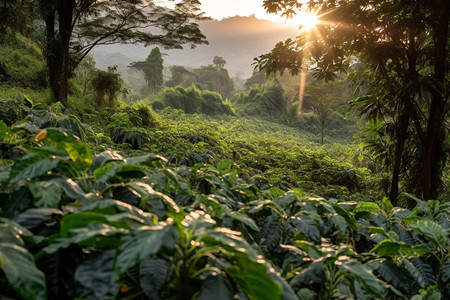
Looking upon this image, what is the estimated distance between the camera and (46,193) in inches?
31.7

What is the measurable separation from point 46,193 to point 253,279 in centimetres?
63

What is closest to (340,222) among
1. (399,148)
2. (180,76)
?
(399,148)

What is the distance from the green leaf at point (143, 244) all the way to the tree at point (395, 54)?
4093mm

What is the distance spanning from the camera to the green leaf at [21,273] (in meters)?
0.55

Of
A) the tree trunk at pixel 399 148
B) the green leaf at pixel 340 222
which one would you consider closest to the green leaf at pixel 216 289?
the green leaf at pixel 340 222


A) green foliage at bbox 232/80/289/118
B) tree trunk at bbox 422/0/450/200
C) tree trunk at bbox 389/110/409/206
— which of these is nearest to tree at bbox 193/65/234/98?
green foliage at bbox 232/80/289/118

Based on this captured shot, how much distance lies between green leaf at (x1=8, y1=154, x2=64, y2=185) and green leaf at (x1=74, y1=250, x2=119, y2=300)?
1.11ft

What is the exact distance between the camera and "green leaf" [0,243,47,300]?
0.55 m

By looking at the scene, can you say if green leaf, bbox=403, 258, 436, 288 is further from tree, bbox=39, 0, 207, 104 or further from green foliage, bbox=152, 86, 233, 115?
green foliage, bbox=152, 86, 233, 115

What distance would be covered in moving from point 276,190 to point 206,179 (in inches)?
17.5

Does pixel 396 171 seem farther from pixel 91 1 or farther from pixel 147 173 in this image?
pixel 91 1

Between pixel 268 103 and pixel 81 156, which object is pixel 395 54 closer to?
pixel 81 156

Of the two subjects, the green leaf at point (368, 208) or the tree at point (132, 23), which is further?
the tree at point (132, 23)

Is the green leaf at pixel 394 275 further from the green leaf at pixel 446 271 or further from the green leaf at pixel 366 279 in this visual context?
the green leaf at pixel 366 279
